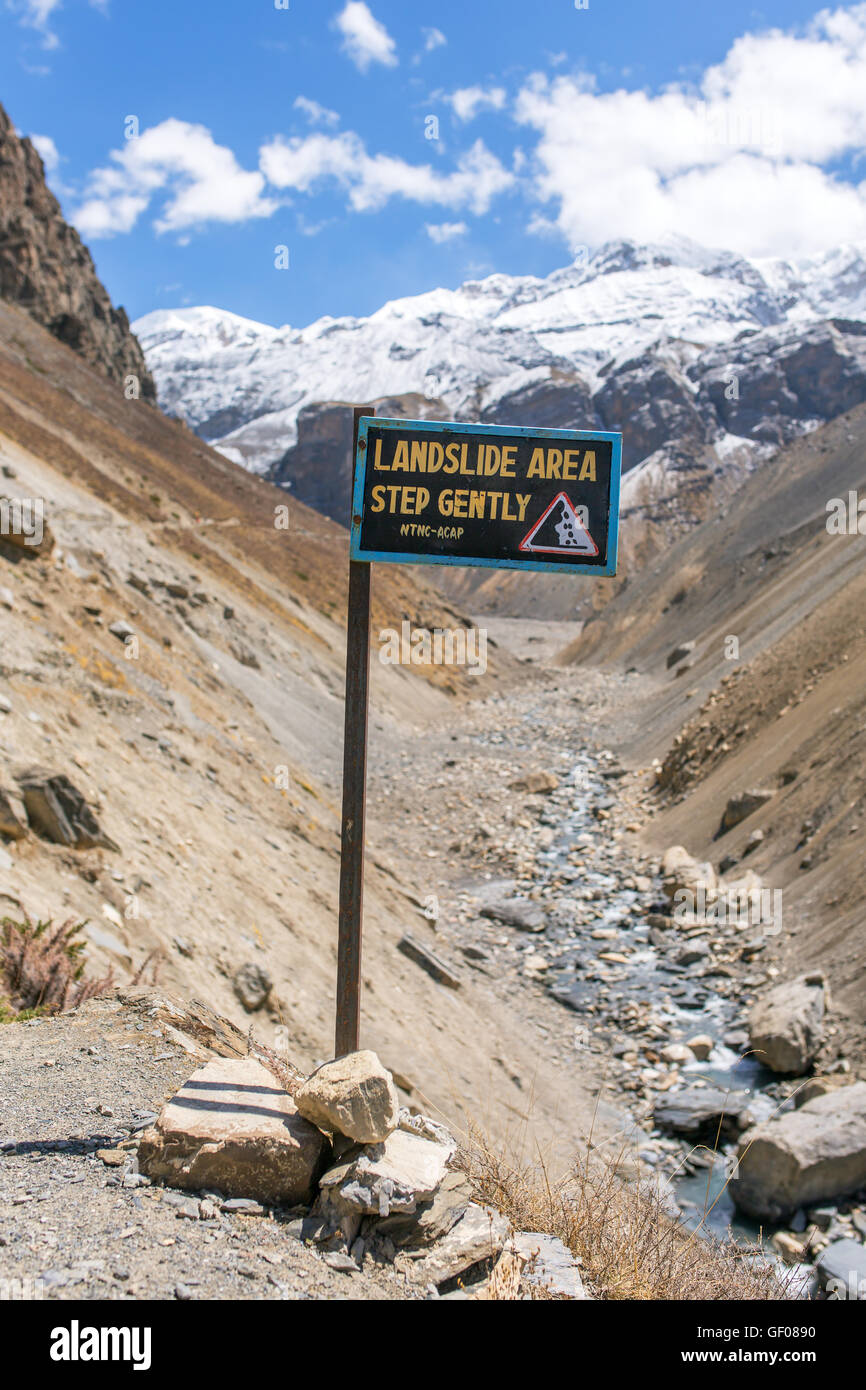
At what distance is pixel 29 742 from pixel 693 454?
146 m

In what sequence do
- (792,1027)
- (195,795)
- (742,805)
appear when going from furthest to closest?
(742,805) → (195,795) → (792,1027)

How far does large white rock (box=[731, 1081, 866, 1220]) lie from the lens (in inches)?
240

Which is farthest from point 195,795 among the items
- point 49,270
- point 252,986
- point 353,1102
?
point 49,270

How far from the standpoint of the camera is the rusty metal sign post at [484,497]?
3.66m

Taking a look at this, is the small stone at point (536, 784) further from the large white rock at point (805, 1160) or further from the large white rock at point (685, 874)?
Result: the large white rock at point (805, 1160)

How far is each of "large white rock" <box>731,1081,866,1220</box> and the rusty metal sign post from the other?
458cm

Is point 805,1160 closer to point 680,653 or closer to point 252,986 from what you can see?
point 252,986

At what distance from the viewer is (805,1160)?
20.0 feet

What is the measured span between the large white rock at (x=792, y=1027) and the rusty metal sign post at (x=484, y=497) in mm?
5871

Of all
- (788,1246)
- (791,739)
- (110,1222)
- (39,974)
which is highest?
(791,739)

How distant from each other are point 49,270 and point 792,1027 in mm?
64440

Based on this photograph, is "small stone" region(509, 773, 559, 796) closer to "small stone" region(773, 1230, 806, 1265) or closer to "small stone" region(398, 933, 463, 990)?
"small stone" region(398, 933, 463, 990)

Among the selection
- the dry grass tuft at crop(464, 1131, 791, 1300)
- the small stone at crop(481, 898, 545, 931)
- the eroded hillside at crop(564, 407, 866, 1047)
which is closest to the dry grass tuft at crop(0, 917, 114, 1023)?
the dry grass tuft at crop(464, 1131, 791, 1300)

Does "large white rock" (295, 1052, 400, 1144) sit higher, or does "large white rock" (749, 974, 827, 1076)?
"large white rock" (295, 1052, 400, 1144)
